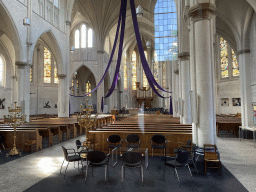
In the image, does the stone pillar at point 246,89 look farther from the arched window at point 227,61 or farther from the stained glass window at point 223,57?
the stained glass window at point 223,57

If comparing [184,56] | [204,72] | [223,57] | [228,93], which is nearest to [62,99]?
[184,56]

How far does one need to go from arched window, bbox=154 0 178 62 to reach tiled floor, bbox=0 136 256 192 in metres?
7.12

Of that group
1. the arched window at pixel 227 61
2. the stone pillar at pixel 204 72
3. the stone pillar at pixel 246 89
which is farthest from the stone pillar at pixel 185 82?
the arched window at pixel 227 61

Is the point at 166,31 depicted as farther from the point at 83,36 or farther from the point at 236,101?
the point at 83,36

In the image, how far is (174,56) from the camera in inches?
488

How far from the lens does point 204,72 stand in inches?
219

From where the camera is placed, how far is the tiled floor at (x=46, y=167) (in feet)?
14.0

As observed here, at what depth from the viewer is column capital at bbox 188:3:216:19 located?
219 inches

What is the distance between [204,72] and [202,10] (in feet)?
5.70

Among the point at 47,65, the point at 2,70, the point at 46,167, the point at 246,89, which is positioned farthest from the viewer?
the point at 47,65

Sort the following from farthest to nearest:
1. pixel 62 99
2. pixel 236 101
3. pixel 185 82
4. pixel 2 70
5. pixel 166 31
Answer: pixel 2 70
pixel 236 101
pixel 62 99
pixel 166 31
pixel 185 82

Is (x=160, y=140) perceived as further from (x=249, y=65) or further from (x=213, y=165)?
(x=249, y=65)

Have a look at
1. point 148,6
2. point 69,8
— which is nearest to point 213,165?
point 69,8

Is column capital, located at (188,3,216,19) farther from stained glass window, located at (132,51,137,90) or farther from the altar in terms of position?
stained glass window, located at (132,51,137,90)
